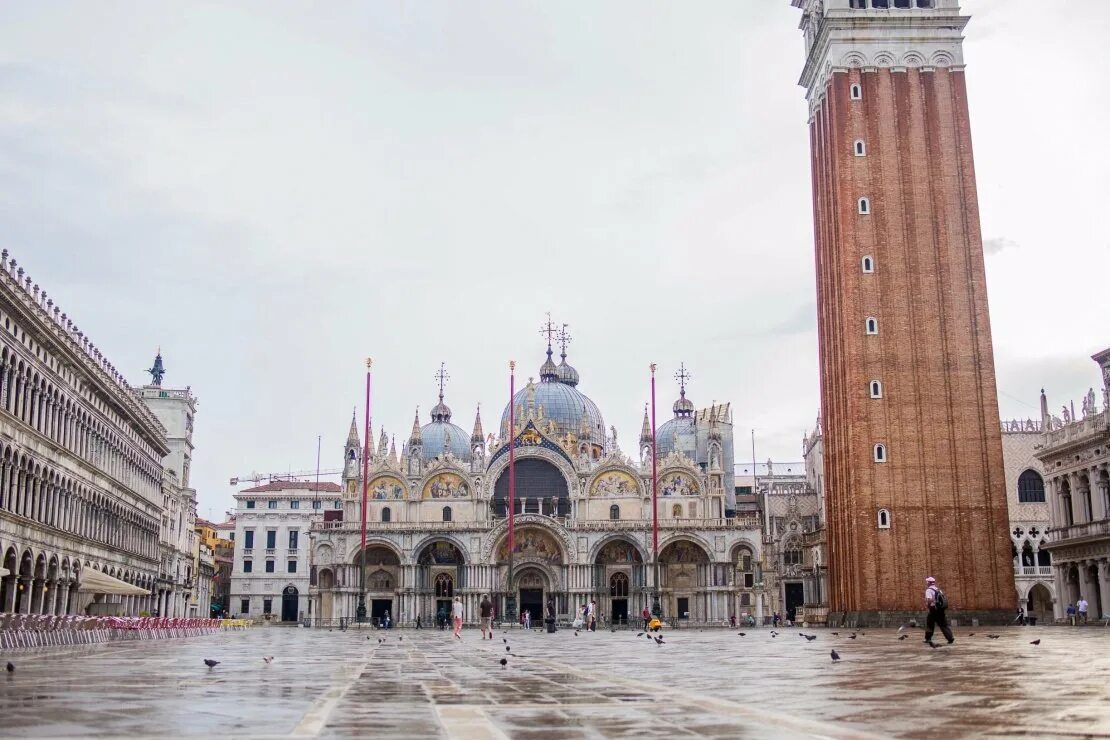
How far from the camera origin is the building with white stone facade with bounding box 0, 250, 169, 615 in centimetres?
3709

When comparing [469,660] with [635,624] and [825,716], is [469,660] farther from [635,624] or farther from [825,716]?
[635,624]

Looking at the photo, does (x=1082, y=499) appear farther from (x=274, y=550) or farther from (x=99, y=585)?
(x=274, y=550)

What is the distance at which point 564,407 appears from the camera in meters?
89.6

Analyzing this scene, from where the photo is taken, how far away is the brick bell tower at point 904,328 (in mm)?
51594

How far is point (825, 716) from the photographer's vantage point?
9164 millimetres

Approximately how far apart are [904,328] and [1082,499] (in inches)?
483

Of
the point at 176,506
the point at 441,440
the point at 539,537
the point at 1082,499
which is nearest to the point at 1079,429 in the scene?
the point at 1082,499

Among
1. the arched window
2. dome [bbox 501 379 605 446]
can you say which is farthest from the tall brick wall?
dome [bbox 501 379 605 446]

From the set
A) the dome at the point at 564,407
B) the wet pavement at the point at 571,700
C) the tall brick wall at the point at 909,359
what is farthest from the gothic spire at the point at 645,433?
the wet pavement at the point at 571,700

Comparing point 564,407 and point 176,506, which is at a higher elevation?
point 564,407

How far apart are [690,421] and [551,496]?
68.8 ft

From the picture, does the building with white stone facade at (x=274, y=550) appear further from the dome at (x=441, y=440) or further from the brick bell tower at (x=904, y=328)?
the brick bell tower at (x=904, y=328)

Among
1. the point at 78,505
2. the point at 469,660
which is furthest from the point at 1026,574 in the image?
the point at 469,660

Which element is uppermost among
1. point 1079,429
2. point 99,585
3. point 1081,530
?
point 1079,429
